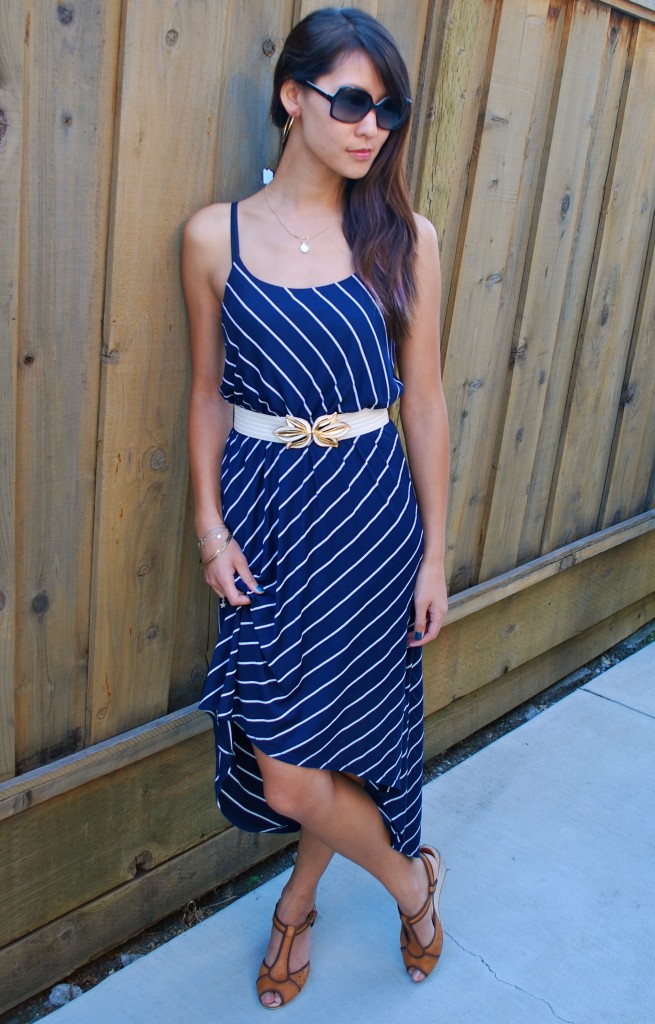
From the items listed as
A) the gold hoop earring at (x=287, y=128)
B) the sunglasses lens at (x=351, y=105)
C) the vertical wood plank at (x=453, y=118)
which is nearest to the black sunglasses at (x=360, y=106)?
the sunglasses lens at (x=351, y=105)

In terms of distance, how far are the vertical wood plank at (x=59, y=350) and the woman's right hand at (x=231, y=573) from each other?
26cm

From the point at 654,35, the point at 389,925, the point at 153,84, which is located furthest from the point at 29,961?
the point at 654,35

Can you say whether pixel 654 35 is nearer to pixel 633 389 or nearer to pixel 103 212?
pixel 633 389

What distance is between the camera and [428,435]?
86.0 inches

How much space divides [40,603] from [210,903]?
1093 millimetres

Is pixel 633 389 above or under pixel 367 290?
under

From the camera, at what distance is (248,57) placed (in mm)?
1987

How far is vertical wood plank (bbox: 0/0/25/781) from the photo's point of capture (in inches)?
62.1

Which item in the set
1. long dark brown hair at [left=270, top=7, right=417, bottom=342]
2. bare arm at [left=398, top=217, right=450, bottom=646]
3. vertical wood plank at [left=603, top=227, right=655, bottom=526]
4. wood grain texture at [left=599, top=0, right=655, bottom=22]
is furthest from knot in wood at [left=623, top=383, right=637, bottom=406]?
long dark brown hair at [left=270, top=7, right=417, bottom=342]

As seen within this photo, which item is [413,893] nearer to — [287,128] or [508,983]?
[508,983]

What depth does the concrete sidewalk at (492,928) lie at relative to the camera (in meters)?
2.20

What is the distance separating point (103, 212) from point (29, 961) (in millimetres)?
1550

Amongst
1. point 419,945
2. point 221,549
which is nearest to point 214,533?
point 221,549

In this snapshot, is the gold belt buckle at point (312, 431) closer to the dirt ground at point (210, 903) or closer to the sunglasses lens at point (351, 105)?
the sunglasses lens at point (351, 105)
